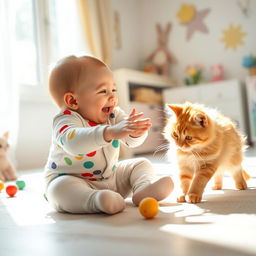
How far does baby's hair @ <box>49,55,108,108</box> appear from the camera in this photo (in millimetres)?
1006

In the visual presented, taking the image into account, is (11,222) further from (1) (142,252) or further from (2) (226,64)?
(2) (226,64)

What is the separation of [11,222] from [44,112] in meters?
2.36

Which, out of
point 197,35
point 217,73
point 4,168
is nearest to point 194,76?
point 217,73

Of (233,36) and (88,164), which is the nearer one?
(88,164)

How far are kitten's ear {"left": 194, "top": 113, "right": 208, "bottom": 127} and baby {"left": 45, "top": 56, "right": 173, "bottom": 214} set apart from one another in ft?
0.53

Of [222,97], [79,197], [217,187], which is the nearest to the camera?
[79,197]

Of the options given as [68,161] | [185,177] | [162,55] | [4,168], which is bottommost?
[4,168]

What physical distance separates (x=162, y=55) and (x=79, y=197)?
371 centimetres

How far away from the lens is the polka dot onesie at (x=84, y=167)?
86 centimetres

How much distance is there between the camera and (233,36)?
3951mm

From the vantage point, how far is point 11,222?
84cm

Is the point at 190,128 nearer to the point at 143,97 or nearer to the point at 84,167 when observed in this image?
the point at 84,167

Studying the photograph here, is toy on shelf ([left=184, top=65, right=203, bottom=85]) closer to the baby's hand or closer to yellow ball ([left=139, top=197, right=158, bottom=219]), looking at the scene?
the baby's hand

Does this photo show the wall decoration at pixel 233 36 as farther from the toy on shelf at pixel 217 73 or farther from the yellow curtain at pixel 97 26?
the yellow curtain at pixel 97 26
